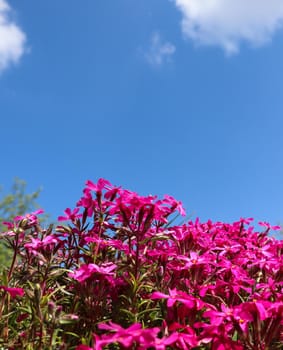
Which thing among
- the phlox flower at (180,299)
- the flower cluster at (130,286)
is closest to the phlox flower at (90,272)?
the flower cluster at (130,286)

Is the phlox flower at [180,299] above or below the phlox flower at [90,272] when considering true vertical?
below

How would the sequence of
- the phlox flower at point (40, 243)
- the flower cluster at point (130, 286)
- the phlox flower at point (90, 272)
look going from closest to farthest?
1. the flower cluster at point (130, 286)
2. the phlox flower at point (90, 272)
3. the phlox flower at point (40, 243)

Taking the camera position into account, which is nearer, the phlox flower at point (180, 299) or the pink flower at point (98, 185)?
the phlox flower at point (180, 299)

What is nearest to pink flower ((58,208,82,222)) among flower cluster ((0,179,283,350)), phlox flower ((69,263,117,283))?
flower cluster ((0,179,283,350))

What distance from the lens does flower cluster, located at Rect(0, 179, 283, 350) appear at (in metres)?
2.11

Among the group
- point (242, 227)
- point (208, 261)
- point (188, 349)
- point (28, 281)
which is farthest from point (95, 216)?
point (242, 227)

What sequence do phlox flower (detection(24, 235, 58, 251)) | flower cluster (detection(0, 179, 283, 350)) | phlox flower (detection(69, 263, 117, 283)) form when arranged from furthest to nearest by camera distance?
phlox flower (detection(24, 235, 58, 251)) → phlox flower (detection(69, 263, 117, 283)) → flower cluster (detection(0, 179, 283, 350))

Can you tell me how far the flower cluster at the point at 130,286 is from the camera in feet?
6.93

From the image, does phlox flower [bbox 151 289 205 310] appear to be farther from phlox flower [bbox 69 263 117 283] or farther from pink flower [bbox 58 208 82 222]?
pink flower [bbox 58 208 82 222]

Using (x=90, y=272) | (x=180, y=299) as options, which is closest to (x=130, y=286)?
(x=90, y=272)

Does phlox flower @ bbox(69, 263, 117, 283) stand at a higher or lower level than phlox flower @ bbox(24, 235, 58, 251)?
lower

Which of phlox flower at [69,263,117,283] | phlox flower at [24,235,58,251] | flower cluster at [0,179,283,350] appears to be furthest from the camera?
phlox flower at [24,235,58,251]

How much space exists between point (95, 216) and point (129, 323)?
796 mm

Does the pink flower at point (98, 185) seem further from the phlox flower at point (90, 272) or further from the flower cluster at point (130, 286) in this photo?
the phlox flower at point (90, 272)
